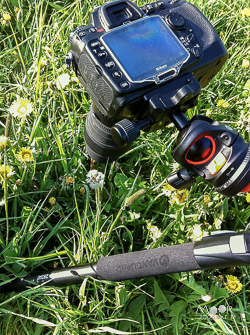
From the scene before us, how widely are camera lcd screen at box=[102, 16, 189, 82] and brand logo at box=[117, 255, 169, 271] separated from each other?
19.7 inches

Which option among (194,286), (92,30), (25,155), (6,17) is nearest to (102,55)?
(92,30)

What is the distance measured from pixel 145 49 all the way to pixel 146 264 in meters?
0.61

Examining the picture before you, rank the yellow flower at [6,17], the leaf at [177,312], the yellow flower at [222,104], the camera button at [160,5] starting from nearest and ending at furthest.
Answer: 1. the camera button at [160,5]
2. the leaf at [177,312]
3. the yellow flower at [222,104]
4. the yellow flower at [6,17]

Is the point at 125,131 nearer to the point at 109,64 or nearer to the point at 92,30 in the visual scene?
the point at 109,64

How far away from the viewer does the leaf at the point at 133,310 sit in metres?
1.41

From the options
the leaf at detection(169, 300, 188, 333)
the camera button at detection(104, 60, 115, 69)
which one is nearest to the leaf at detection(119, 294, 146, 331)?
the leaf at detection(169, 300, 188, 333)

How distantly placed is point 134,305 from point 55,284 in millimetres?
294

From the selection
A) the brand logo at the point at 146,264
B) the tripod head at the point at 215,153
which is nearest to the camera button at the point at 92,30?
the tripod head at the point at 215,153

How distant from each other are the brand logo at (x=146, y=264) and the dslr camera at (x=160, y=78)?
0.23 meters

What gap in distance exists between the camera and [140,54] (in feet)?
3.81

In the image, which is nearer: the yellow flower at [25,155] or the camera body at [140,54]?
the camera body at [140,54]

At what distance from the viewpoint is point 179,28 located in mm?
1233

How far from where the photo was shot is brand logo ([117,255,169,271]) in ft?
3.68

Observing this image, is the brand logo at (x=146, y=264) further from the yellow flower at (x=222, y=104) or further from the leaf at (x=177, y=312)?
the yellow flower at (x=222, y=104)
